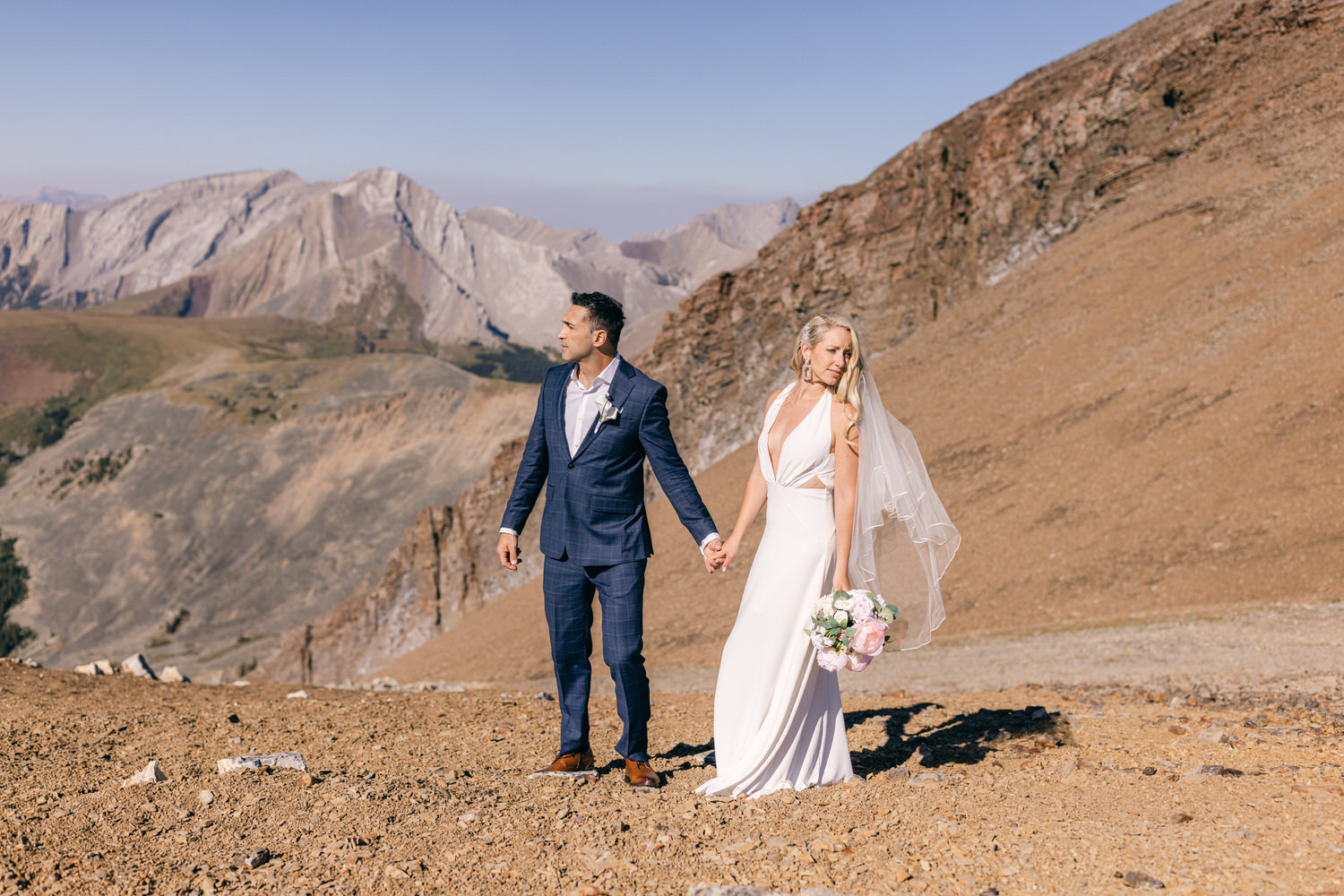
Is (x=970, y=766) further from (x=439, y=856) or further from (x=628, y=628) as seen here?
(x=439, y=856)

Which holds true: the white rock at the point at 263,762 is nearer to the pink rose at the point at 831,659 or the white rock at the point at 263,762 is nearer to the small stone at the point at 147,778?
the small stone at the point at 147,778

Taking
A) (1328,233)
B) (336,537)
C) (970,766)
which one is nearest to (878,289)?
(1328,233)

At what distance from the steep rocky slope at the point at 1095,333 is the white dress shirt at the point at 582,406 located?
33.3 feet

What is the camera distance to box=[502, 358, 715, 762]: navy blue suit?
459 cm

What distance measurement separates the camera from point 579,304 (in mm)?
4703

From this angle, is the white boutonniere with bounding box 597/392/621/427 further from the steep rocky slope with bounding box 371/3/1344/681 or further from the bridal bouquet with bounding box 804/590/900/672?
the steep rocky slope with bounding box 371/3/1344/681

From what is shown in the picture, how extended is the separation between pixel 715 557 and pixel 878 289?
33722mm

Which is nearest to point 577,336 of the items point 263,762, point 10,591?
point 263,762

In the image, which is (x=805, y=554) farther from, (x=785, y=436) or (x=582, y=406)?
(x=582, y=406)

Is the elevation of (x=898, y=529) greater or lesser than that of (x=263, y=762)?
greater

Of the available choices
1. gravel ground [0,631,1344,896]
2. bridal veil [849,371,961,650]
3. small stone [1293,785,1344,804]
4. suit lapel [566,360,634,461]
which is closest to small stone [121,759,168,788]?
gravel ground [0,631,1344,896]

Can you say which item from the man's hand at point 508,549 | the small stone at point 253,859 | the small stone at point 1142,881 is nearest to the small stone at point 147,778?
the small stone at point 253,859

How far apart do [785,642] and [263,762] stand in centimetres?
287

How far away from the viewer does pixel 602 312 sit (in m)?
4.67
